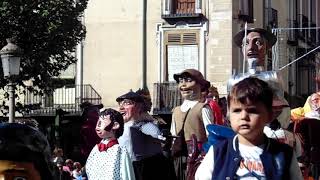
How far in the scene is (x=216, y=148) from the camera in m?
4.16

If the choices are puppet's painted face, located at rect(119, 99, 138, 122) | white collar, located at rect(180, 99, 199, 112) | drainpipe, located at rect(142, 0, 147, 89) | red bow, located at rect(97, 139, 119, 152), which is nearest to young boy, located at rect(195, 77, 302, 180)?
red bow, located at rect(97, 139, 119, 152)

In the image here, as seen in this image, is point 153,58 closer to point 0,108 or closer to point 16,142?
point 0,108

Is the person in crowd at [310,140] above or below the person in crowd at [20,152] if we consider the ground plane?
below

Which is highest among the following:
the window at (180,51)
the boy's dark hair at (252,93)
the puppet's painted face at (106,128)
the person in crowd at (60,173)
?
the window at (180,51)

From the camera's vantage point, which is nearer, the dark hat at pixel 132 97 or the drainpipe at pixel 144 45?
the dark hat at pixel 132 97

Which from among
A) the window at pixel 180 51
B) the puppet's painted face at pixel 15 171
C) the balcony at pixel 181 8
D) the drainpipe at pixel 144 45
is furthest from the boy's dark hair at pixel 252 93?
the balcony at pixel 181 8

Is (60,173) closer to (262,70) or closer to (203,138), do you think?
(262,70)

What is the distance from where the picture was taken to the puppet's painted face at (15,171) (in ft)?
9.95

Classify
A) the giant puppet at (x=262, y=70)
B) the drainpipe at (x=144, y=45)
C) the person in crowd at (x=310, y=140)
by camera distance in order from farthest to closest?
the drainpipe at (x=144, y=45), the person in crowd at (x=310, y=140), the giant puppet at (x=262, y=70)

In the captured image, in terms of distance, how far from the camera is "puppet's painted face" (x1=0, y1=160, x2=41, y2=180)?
3.03m

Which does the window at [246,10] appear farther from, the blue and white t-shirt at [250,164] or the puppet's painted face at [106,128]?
the blue and white t-shirt at [250,164]

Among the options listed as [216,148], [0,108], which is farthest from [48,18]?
[216,148]

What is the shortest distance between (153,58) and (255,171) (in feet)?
75.9

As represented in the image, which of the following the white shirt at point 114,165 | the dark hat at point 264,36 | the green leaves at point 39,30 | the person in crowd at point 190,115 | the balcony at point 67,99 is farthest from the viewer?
the balcony at point 67,99
